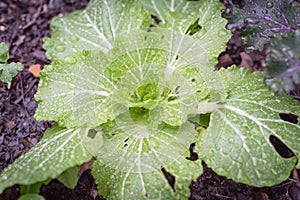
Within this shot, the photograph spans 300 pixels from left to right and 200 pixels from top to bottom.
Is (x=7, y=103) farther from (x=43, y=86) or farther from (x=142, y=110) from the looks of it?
(x=142, y=110)

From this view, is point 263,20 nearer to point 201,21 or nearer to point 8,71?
point 201,21

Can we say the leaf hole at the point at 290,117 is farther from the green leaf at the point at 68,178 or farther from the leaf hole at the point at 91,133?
the green leaf at the point at 68,178

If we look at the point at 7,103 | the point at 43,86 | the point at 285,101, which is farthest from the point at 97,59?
the point at 285,101

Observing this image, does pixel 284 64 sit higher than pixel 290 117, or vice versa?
pixel 284 64

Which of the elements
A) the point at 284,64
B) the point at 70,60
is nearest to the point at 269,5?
the point at 284,64

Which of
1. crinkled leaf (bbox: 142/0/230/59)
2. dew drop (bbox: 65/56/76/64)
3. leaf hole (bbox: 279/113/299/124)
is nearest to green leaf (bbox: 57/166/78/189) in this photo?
dew drop (bbox: 65/56/76/64)

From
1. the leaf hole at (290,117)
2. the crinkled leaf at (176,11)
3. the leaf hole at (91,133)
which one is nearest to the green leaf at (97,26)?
the crinkled leaf at (176,11)

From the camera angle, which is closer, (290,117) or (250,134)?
(250,134)
